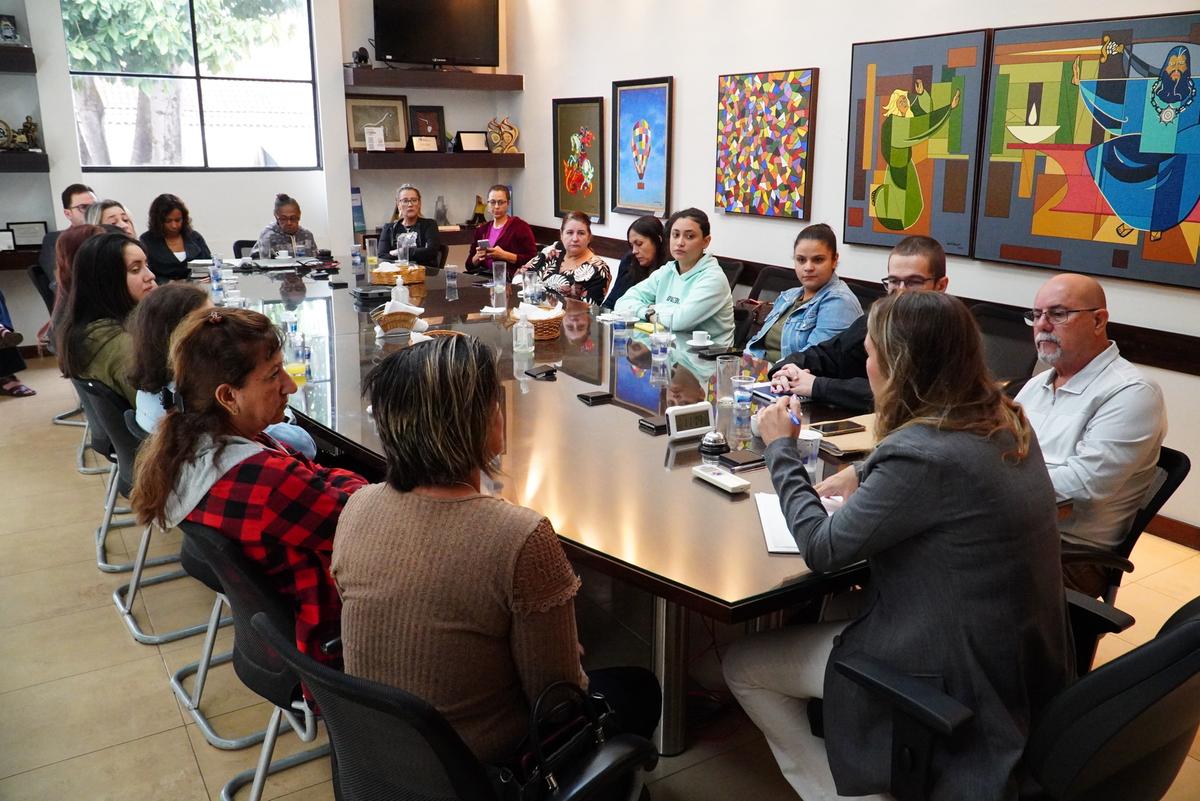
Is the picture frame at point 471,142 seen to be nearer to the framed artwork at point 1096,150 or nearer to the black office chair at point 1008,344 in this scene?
the framed artwork at point 1096,150

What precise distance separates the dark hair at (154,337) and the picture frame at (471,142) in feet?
19.3

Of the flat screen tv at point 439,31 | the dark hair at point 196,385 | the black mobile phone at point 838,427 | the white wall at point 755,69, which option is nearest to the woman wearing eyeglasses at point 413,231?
the white wall at point 755,69

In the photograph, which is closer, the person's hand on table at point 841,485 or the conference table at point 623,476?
the conference table at point 623,476

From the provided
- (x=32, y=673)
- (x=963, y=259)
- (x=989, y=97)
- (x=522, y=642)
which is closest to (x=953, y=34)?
(x=989, y=97)

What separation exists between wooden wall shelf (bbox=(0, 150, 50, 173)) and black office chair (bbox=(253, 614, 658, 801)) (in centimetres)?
625

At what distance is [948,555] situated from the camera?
1.57 m

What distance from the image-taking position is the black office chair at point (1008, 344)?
11.0 ft

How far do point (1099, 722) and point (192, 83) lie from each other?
7.33 meters

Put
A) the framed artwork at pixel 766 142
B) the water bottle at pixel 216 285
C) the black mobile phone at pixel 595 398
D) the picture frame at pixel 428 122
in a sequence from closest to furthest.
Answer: the black mobile phone at pixel 595 398
the water bottle at pixel 216 285
the framed artwork at pixel 766 142
the picture frame at pixel 428 122

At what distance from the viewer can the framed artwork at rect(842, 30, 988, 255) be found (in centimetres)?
425

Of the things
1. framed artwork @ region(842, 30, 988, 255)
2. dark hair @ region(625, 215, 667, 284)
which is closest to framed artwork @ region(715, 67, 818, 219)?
framed artwork @ region(842, 30, 988, 255)

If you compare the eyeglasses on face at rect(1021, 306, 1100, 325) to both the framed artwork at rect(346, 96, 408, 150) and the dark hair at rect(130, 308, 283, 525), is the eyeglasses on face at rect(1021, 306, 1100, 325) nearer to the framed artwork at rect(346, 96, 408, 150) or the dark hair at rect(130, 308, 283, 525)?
the dark hair at rect(130, 308, 283, 525)

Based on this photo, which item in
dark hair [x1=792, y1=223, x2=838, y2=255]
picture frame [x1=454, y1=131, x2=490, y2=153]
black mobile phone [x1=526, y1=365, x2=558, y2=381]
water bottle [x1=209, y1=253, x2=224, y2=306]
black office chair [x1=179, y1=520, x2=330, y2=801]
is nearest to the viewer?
black office chair [x1=179, y1=520, x2=330, y2=801]

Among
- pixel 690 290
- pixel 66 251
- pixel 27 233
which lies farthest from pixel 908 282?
pixel 27 233
